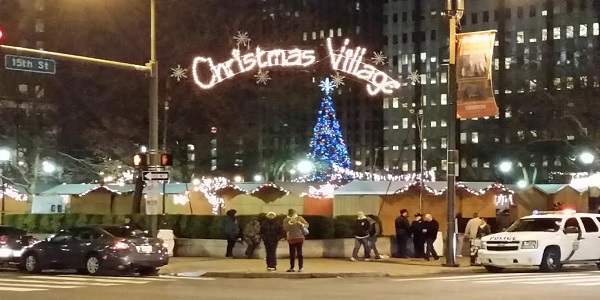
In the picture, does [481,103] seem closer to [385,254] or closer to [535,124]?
[385,254]

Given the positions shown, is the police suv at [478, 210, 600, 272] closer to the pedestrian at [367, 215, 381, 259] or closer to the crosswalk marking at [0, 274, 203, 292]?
the pedestrian at [367, 215, 381, 259]

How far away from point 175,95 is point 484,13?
313 feet

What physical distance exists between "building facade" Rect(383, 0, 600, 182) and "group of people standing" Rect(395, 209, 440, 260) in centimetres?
584

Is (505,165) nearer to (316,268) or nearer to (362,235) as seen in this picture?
(362,235)

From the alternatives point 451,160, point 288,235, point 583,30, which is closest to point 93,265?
point 288,235

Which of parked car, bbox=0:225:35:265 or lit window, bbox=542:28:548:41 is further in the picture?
lit window, bbox=542:28:548:41

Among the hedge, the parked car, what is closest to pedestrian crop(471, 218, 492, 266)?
the hedge

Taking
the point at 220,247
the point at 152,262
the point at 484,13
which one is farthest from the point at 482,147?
the point at 152,262

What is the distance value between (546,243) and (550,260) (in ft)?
1.75

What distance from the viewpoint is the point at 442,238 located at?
30969 mm

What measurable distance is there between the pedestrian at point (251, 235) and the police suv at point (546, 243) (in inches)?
291

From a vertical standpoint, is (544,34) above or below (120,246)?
above

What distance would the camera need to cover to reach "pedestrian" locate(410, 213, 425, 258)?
2766 centimetres

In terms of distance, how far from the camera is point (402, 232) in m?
28.5
